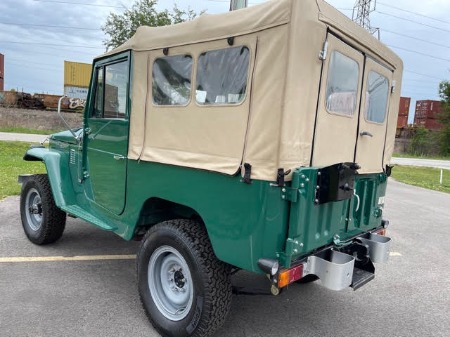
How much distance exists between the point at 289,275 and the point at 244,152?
2.89 ft

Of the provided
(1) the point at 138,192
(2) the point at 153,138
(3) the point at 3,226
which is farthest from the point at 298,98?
(3) the point at 3,226

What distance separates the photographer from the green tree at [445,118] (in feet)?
141

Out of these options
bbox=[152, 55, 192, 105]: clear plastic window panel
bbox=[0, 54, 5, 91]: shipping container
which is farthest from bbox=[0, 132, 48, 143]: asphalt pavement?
bbox=[0, 54, 5, 91]: shipping container

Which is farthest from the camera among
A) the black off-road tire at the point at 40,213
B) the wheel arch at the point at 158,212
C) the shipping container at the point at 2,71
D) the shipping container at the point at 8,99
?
the shipping container at the point at 2,71

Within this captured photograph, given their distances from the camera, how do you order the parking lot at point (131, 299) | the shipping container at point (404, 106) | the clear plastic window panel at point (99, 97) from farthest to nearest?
the shipping container at point (404, 106), the clear plastic window panel at point (99, 97), the parking lot at point (131, 299)

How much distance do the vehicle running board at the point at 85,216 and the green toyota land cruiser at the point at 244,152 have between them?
0.03 meters

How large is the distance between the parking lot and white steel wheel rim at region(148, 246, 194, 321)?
0.24 metres

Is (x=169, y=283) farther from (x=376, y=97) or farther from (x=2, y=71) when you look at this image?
(x=2, y=71)

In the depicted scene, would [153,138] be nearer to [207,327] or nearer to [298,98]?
[298,98]

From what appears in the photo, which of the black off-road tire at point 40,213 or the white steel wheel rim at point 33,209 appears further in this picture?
the white steel wheel rim at point 33,209

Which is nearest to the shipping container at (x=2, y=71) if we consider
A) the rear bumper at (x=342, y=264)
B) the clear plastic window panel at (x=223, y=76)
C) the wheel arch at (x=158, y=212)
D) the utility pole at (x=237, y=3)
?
the utility pole at (x=237, y=3)

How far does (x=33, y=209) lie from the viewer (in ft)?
16.9

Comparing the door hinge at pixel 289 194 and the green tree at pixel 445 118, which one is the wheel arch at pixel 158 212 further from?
the green tree at pixel 445 118

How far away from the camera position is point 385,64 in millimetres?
3793
